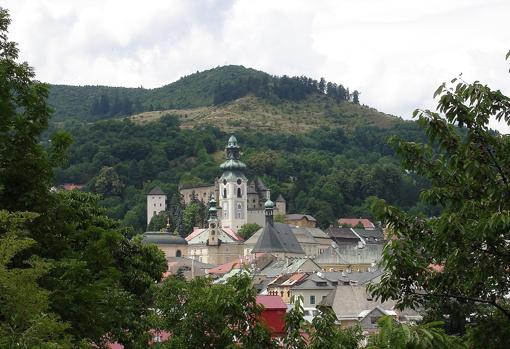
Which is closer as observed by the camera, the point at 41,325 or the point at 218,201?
the point at 41,325

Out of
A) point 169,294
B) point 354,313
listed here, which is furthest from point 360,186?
point 169,294

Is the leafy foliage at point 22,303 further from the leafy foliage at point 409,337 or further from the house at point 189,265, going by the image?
the house at point 189,265

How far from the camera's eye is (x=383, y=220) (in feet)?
42.6

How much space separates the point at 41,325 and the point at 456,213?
17.0ft

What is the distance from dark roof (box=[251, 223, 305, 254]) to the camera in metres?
138

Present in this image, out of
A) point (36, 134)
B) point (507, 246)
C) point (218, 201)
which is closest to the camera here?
point (507, 246)

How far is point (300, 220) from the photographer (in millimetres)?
169375

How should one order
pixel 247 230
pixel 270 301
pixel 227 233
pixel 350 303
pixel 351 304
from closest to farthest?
1. pixel 270 301
2. pixel 351 304
3. pixel 350 303
4. pixel 227 233
5. pixel 247 230

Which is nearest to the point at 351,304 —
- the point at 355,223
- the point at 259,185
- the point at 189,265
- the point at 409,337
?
the point at 409,337

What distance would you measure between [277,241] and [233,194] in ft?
71.1

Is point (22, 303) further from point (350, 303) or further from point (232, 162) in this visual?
point (232, 162)

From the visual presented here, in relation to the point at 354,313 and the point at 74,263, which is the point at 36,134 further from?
the point at 354,313

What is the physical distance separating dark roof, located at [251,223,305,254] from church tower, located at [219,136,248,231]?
15439 mm

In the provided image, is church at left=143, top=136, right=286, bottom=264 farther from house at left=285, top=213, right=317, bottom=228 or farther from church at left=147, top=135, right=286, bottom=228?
house at left=285, top=213, right=317, bottom=228
